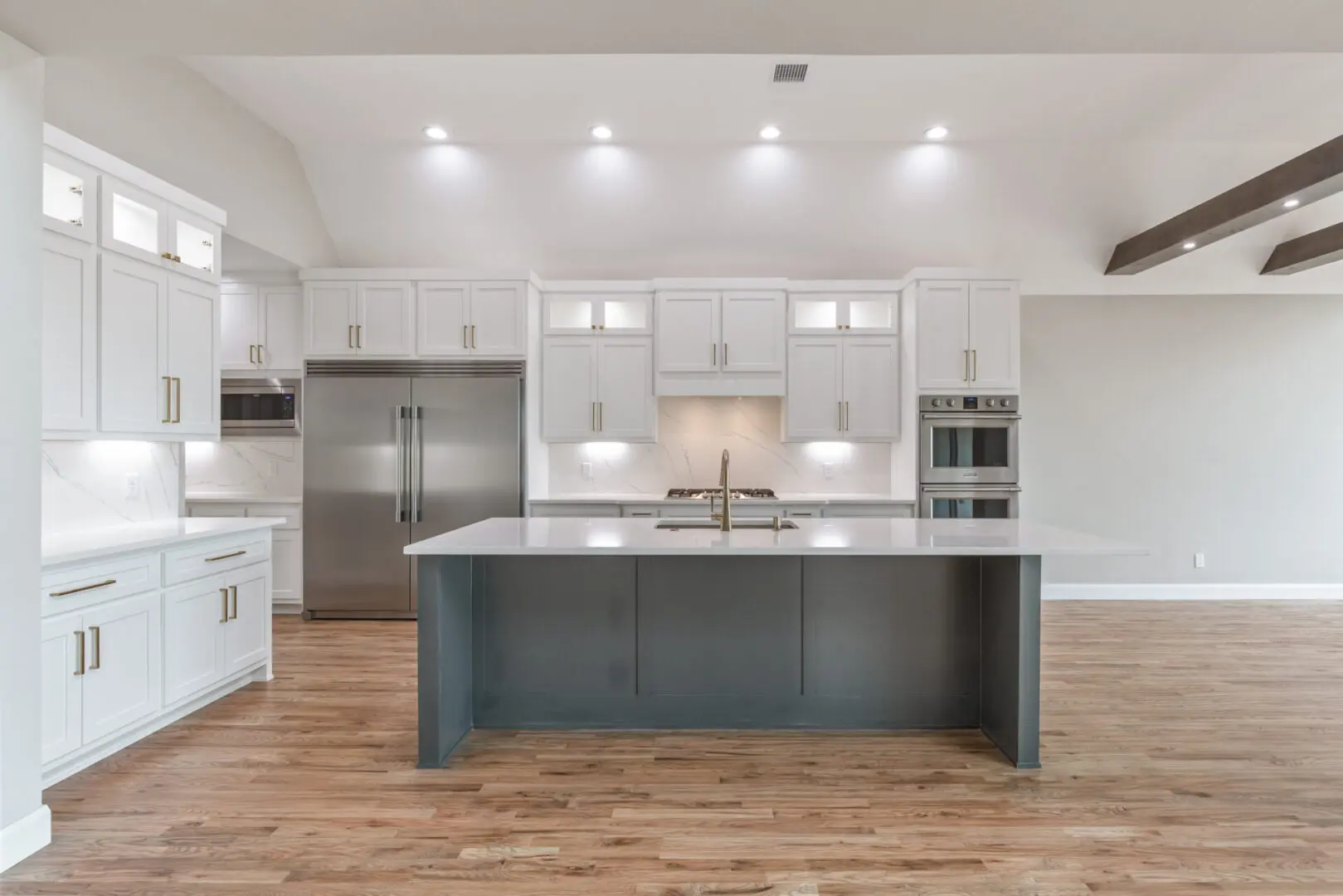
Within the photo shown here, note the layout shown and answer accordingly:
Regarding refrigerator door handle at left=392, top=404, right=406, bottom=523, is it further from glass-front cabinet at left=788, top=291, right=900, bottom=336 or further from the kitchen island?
glass-front cabinet at left=788, top=291, right=900, bottom=336

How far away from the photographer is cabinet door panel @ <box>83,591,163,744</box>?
9.43 ft

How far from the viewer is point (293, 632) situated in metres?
5.09

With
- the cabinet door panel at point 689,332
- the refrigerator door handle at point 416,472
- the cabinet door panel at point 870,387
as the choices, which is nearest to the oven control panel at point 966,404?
the cabinet door panel at point 870,387

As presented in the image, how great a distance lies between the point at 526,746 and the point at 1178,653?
396cm

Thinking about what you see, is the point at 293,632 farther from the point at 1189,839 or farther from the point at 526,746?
the point at 1189,839

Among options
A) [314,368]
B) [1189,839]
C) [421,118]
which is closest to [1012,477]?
[1189,839]

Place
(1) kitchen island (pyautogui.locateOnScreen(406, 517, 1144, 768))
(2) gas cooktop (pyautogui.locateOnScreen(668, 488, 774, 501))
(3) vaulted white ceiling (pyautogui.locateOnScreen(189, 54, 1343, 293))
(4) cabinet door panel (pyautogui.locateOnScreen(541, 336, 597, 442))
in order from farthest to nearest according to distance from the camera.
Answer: (4) cabinet door panel (pyautogui.locateOnScreen(541, 336, 597, 442)) → (2) gas cooktop (pyautogui.locateOnScreen(668, 488, 774, 501)) → (3) vaulted white ceiling (pyautogui.locateOnScreen(189, 54, 1343, 293)) → (1) kitchen island (pyautogui.locateOnScreen(406, 517, 1144, 768))

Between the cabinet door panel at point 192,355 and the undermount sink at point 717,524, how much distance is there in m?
2.50

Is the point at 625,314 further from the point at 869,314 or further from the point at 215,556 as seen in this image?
the point at 215,556

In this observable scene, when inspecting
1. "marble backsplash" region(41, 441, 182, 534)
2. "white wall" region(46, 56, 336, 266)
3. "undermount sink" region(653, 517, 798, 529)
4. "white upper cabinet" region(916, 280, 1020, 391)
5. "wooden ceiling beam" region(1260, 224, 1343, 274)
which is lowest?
"undermount sink" region(653, 517, 798, 529)

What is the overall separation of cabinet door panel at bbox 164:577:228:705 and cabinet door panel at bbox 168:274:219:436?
2.85 feet

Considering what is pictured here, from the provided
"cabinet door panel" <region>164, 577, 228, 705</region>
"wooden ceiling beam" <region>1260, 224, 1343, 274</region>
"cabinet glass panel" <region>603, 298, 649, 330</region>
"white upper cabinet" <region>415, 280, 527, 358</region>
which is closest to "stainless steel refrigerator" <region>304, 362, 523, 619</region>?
"white upper cabinet" <region>415, 280, 527, 358</region>

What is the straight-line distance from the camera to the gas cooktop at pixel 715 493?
218 inches

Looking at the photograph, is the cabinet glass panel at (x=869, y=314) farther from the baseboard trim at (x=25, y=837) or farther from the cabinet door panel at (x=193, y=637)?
the baseboard trim at (x=25, y=837)
